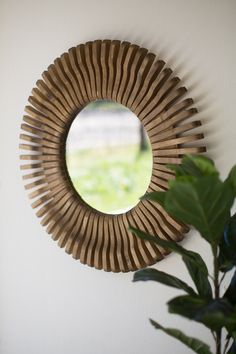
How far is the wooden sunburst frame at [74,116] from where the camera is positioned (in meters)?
1.39

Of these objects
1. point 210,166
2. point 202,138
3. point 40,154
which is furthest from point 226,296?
point 40,154

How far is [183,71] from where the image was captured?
54.9 inches

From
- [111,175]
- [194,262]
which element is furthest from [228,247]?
[111,175]

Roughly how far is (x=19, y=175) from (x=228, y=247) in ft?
3.52

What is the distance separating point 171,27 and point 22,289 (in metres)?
1.21

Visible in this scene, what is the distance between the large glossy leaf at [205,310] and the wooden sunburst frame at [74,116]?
51 centimetres

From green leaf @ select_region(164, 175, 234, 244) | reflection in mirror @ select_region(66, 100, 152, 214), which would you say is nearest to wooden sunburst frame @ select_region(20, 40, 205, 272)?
reflection in mirror @ select_region(66, 100, 152, 214)

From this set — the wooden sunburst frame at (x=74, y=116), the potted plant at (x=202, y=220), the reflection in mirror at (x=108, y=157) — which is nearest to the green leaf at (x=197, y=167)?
the potted plant at (x=202, y=220)

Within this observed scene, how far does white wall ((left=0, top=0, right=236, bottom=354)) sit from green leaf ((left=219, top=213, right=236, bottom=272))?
1.21ft

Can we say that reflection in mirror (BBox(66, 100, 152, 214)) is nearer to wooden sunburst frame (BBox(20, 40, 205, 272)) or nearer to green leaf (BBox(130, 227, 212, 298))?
wooden sunburst frame (BBox(20, 40, 205, 272))

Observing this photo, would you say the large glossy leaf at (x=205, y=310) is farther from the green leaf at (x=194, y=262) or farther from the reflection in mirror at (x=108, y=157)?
the reflection in mirror at (x=108, y=157)

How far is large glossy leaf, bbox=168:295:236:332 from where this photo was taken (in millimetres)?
833

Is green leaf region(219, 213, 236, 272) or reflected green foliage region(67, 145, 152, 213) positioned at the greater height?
reflected green foliage region(67, 145, 152, 213)

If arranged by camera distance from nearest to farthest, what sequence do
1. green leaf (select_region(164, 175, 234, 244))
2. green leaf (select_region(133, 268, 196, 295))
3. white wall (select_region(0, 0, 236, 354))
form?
green leaf (select_region(164, 175, 234, 244)), green leaf (select_region(133, 268, 196, 295)), white wall (select_region(0, 0, 236, 354))
